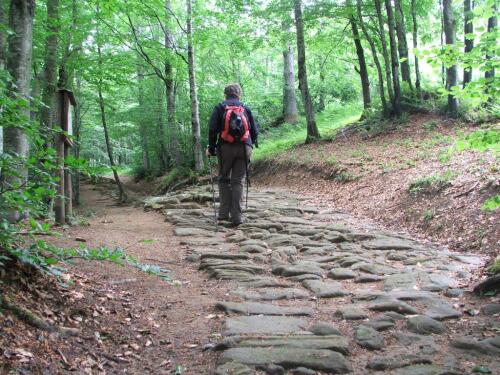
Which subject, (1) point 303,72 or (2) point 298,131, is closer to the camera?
(1) point 303,72

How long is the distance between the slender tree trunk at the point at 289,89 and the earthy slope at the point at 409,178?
7.06 meters

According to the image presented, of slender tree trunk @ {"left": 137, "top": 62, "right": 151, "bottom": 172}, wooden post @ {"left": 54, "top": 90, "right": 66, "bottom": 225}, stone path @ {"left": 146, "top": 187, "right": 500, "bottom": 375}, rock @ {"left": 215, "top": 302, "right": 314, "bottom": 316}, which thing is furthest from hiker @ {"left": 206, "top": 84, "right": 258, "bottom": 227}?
slender tree trunk @ {"left": 137, "top": 62, "right": 151, "bottom": 172}

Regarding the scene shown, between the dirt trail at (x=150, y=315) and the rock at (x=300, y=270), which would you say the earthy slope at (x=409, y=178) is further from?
the dirt trail at (x=150, y=315)

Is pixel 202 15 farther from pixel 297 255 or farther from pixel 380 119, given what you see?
pixel 297 255

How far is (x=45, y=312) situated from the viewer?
3.06 metres

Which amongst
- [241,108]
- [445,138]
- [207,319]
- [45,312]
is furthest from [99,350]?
[445,138]

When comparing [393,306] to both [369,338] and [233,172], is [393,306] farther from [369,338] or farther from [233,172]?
[233,172]

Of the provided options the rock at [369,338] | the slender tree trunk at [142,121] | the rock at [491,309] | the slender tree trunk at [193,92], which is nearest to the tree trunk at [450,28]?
the slender tree trunk at [193,92]

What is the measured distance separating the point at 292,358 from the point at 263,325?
663mm

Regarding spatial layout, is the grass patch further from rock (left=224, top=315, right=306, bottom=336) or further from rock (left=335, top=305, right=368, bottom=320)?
rock (left=224, top=315, right=306, bottom=336)

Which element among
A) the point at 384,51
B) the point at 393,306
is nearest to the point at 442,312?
the point at 393,306

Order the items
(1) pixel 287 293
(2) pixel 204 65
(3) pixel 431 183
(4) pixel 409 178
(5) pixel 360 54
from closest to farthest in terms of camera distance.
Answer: (1) pixel 287 293 < (3) pixel 431 183 < (4) pixel 409 178 < (5) pixel 360 54 < (2) pixel 204 65

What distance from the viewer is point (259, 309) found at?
3889 millimetres

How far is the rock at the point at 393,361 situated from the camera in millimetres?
2814
